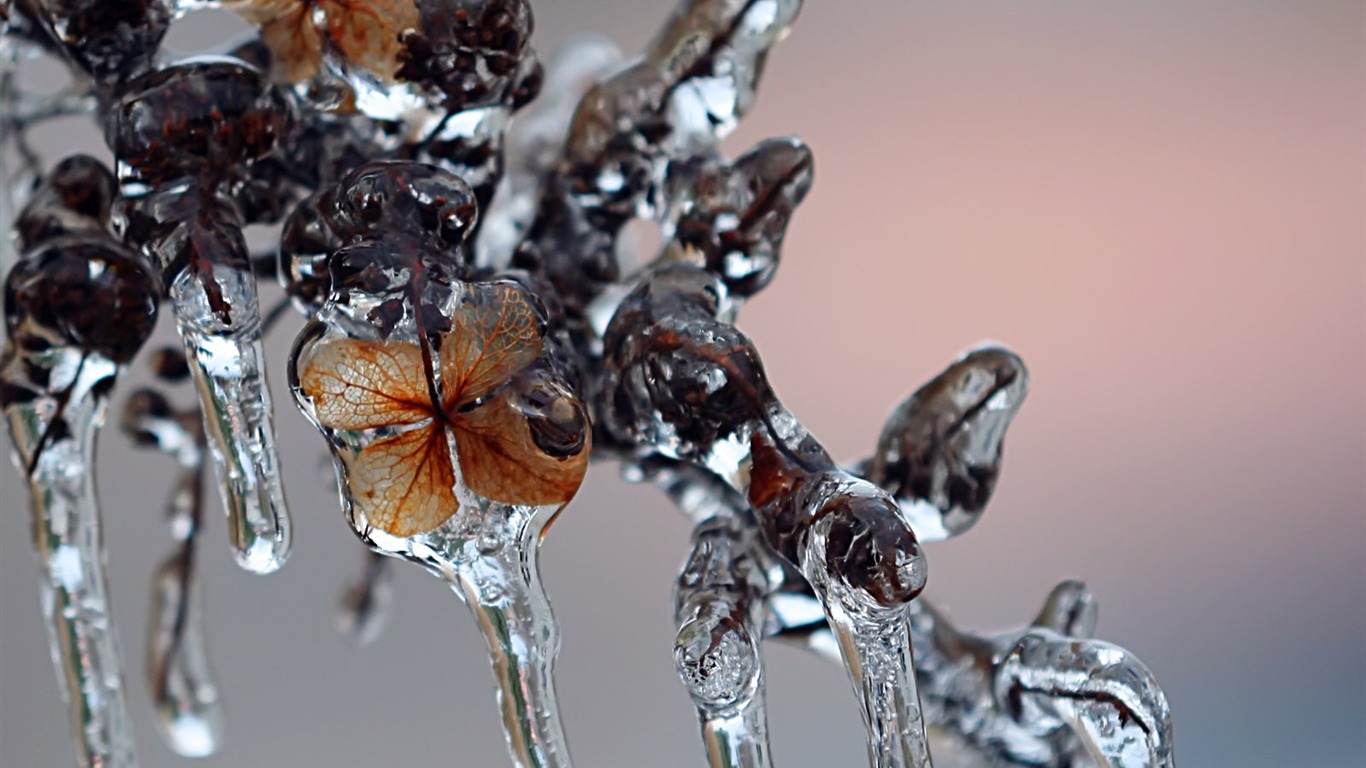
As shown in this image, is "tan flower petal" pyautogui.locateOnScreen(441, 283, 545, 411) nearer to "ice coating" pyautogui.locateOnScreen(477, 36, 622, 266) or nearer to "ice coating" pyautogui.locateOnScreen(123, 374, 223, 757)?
"ice coating" pyautogui.locateOnScreen(477, 36, 622, 266)

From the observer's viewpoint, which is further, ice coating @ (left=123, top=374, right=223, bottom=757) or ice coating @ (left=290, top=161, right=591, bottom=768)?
ice coating @ (left=123, top=374, right=223, bottom=757)

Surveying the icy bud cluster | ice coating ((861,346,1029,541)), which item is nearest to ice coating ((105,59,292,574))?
the icy bud cluster

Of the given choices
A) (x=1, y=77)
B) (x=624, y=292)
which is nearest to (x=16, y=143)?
(x=1, y=77)

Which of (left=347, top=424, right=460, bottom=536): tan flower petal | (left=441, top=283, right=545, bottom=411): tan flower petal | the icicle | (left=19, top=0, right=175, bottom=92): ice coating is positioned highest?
(left=19, top=0, right=175, bottom=92): ice coating

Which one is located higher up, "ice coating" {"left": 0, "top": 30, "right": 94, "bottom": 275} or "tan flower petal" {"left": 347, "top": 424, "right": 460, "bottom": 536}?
"ice coating" {"left": 0, "top": 30, "right": 94, "bottom": 275}

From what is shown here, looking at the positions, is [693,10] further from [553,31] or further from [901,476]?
[553,31]

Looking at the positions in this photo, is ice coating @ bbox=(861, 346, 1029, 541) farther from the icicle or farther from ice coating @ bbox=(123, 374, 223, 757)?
ice coating @ bbox=(123, 374, 223, 757)

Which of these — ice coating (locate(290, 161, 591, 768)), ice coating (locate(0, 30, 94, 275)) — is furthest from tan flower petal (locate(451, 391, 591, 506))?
ice coating (locate(0, 30, 94, 275))
